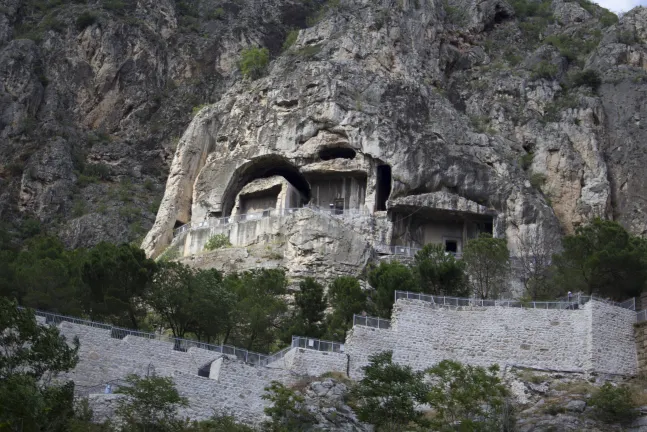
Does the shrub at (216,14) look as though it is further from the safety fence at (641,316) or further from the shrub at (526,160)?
the safety fence at (641,316)

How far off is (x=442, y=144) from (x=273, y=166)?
10862 millimetres

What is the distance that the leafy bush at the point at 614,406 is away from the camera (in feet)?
108

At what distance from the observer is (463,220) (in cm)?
5941

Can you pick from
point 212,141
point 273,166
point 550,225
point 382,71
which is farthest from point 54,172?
point 550,225

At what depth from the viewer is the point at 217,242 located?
2247 inches

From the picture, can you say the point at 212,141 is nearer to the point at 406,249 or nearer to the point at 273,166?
the point at 273,166

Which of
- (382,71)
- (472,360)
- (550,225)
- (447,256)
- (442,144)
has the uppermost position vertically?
(382,71)

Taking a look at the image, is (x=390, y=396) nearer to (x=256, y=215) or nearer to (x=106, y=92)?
(x=256, y=215)

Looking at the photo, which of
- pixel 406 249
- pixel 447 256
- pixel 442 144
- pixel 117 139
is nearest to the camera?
pixel 447 256

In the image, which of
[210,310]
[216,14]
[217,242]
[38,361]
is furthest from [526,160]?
[38,361]

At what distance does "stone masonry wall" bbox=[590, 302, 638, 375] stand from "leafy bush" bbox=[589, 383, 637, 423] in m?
4.42

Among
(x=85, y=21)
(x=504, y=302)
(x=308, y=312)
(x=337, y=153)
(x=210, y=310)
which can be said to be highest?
(x=85, y=21)

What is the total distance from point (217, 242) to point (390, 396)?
85.9ft

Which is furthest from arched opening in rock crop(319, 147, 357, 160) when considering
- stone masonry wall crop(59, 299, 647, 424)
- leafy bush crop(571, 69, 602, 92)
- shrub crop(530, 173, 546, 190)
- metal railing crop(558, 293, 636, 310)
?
metal railing crop(558, 293, 636, 310)
